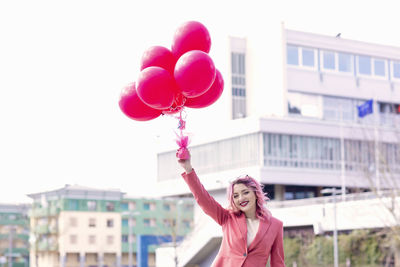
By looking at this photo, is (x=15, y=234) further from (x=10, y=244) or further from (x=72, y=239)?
(x=72, y=239)

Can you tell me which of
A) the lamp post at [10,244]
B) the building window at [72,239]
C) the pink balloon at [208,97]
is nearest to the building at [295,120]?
the building window at [72,239]

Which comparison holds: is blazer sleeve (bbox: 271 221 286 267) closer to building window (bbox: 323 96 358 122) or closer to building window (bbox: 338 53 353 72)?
building window (bbox: 323 96 358 122)

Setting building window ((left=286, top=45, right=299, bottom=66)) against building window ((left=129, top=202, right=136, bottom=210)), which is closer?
building window ((left=286, top=45, right=299, bottom=66))

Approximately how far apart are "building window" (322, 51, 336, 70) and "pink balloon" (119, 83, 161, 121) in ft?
154

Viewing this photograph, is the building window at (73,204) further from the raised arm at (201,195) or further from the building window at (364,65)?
the raised arm at (201,195)

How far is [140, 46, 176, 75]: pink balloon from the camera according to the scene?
699cm

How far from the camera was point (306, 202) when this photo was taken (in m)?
41.8

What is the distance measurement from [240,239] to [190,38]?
2.20m

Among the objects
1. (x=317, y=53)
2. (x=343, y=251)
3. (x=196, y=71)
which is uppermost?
(x=317, y=53)

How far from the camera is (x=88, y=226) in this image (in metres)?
76.5

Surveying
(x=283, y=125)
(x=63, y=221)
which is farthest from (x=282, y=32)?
(x=63, y=221)

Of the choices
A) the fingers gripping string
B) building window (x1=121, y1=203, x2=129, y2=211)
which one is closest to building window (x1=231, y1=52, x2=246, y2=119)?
building window (x1=121, y1=203, x2=129, y2=211)

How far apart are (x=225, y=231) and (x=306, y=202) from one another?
120 ft

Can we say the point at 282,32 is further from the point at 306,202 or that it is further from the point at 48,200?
the point at 48,200
